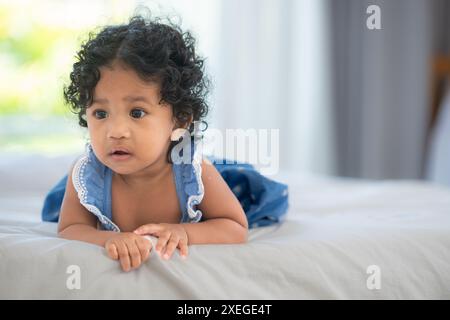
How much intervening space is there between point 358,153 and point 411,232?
2.37 metres

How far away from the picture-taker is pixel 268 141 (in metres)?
3.22

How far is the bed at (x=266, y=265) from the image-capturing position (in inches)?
35.7

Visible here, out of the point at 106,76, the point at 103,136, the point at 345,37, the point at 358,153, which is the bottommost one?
the point at 358,153

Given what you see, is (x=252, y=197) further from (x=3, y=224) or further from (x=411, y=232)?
(x=3, y=224)

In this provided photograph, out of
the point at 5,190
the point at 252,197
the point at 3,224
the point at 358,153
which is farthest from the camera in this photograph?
the point at 358,153

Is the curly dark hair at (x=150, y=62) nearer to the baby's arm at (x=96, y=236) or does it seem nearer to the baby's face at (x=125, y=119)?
the baby's face at (x=125, y=119)

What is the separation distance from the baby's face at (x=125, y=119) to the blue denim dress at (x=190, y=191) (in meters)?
0.09

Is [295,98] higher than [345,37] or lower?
lower

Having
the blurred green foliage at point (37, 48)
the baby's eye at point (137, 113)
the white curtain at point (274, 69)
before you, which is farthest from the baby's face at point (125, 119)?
the blurred green foliage at point (37, 48)

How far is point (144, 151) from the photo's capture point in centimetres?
107

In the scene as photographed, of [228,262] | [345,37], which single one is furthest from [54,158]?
[345,37]

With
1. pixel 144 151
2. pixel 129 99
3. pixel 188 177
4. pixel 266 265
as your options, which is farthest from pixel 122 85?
pixel 266 265

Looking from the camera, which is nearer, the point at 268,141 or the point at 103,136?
the point at 103,136
